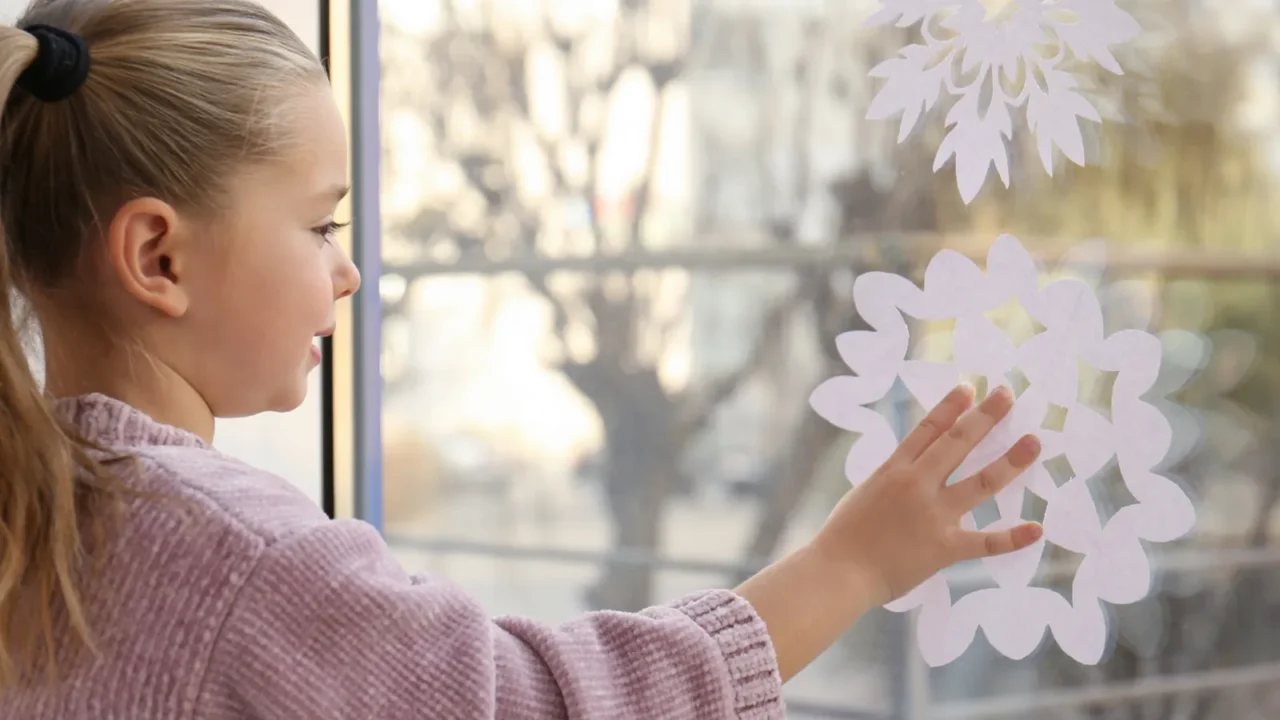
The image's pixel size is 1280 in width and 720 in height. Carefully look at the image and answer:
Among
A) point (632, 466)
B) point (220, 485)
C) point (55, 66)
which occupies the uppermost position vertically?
point (55, 66)

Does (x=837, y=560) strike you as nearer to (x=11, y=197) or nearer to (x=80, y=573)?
(x=80, y=573)

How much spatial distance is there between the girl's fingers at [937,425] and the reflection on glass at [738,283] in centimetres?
7

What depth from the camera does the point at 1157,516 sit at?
2.59 ft

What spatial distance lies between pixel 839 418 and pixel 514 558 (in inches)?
22.1

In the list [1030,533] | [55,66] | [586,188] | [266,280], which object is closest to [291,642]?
[266,280]

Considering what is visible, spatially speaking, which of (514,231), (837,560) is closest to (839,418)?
(837,560)

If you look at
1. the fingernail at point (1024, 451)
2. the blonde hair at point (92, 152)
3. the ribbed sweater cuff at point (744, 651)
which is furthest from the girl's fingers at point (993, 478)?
the blonde hair at point (92, 152)

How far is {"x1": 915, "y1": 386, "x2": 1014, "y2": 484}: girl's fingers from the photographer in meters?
0.79

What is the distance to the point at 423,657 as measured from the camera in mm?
641

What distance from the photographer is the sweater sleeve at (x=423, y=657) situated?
0.63m

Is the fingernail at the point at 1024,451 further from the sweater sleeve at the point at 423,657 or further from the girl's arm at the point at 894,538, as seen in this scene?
the sweater sleeve at the point at 423,657

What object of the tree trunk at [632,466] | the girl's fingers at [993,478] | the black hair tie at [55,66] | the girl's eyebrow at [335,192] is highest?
the black hair tie at [55,66]

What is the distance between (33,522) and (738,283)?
651 millimetres

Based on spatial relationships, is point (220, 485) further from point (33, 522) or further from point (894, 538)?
point (894, 538)
